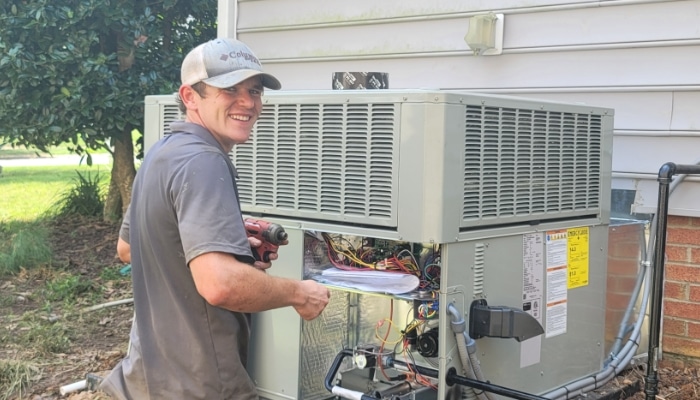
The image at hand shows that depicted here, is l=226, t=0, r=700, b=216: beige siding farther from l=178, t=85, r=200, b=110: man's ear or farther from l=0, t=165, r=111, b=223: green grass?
l=0, t=165, r=111, b=223: green grass

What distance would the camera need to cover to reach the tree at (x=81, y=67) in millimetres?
6176

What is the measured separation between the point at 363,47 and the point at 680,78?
2.17 meters

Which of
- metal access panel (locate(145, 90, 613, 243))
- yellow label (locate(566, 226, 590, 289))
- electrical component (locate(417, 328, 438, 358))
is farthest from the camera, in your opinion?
yellow label (locate(566, 226, 590, 289))

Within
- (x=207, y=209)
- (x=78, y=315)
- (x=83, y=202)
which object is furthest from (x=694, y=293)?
(x=83, y=202)

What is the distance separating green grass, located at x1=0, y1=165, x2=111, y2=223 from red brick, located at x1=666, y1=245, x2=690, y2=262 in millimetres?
6542

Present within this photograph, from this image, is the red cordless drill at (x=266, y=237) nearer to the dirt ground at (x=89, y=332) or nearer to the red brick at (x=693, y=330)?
the dirt ground at (x=89, y=332)

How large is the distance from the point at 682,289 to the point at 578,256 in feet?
3.24

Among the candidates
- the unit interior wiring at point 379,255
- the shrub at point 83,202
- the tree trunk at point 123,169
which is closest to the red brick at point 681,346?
the unit interior wiring at point 379,255

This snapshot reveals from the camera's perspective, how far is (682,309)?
13.1 ft

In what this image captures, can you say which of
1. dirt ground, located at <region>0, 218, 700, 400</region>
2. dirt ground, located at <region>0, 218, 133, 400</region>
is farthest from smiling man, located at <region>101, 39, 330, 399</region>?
dirt ground, located at <region>0, 218, 133, 400</region>

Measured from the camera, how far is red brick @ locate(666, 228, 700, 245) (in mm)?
3922

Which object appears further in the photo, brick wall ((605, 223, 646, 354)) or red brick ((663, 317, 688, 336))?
red brick ((663, 317, 688, 336))

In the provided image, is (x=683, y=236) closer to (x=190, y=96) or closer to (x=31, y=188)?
(x=190, y=96)

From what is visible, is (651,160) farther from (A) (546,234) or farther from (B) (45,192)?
(B) (45,192)
